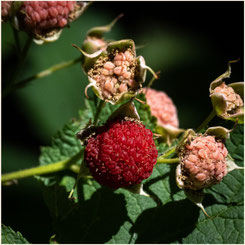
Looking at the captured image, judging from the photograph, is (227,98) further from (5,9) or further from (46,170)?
(5,9)

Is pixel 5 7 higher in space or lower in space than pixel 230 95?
higher

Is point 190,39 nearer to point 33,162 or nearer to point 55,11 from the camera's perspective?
point 33,162

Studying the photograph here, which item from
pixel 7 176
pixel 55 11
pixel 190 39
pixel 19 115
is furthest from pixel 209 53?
pixel 7 176

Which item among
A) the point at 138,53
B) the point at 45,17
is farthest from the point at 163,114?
the point at 138,53

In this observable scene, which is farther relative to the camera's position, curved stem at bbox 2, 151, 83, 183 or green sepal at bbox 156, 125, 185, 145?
green sepal at bbox 156, 125, 185, 145

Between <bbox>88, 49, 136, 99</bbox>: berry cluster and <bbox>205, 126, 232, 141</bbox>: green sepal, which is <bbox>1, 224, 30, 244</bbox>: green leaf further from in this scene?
<bbox>205, 126, 232, 141</bbox>: green sepal

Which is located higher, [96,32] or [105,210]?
[96,32]

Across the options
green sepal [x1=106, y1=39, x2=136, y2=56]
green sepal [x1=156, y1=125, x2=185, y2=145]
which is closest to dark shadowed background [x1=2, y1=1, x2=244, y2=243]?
green sepal [x1=156, y1=125, x2=185, y2=145]
